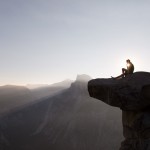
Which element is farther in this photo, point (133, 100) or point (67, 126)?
point (67, 126)

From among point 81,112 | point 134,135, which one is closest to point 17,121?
point 81,112

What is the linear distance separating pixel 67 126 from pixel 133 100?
11801cm

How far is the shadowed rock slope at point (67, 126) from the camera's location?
11913 centimetres

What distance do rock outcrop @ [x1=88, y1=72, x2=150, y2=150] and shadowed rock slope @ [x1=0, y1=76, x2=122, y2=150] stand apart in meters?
90.8

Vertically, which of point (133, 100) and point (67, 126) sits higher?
point (133, 100)

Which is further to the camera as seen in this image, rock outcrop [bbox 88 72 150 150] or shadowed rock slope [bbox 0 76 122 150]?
shadowed rock slope [bbox 0 76 122 150]

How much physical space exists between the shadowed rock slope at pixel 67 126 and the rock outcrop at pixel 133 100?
3574 inches

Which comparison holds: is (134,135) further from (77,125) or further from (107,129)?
(77,125)

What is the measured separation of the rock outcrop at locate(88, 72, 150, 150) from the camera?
20000 millimetres

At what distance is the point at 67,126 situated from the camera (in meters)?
136

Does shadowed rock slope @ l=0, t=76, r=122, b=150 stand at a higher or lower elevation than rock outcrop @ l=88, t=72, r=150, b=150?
lower

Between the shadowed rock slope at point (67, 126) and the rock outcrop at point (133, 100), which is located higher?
the rock outcrop at point (133, 100)

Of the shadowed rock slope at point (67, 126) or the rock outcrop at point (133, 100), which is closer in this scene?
the rock outcrop at point (133, 100)

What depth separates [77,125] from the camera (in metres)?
131
